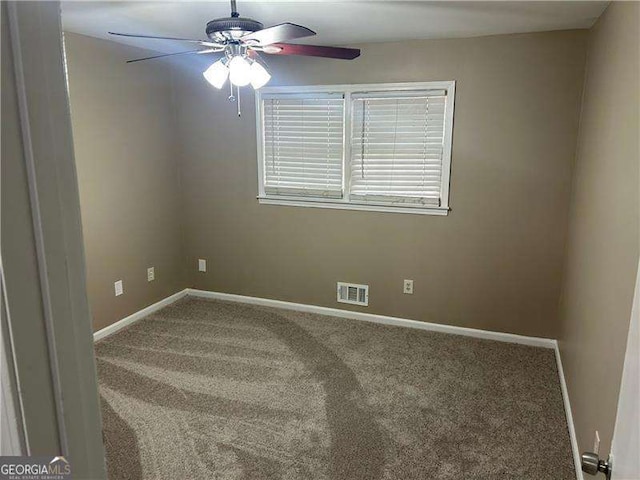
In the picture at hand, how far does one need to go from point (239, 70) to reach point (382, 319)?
2614mm

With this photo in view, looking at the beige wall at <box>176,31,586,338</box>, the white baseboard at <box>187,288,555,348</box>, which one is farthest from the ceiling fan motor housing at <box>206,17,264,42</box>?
the white baseboard at <box>187,288,555,348</box>

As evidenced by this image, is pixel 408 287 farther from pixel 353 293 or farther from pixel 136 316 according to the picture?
pixel 136 316

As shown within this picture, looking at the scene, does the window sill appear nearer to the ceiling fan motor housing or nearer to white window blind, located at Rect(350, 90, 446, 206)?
white window blind, located at Rect(350, 90, 446, 206)

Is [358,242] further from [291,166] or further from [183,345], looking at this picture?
[183,345]

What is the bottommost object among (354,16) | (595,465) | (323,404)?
(323,404)

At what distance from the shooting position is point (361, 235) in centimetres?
416

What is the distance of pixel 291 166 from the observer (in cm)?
428

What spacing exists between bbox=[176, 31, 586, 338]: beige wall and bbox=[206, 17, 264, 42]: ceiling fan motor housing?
1757 mm

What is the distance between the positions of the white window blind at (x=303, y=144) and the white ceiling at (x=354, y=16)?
0.69m

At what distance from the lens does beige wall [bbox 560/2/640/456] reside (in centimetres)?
181

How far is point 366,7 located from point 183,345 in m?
2.78

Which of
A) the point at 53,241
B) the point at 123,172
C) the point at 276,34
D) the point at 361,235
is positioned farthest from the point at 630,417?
the point at 123,172

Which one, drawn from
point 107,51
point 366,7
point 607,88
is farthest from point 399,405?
point 107,51

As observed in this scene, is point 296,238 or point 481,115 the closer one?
point 481,115
